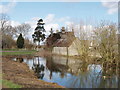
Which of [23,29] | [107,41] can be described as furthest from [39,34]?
[107,41]

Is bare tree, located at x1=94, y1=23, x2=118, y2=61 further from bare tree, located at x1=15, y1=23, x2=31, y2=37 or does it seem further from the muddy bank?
bare tree, located at x1=15, y1=23, x2=31, y2=37

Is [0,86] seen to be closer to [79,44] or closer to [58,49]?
[79,44]

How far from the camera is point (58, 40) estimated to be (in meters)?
41.9

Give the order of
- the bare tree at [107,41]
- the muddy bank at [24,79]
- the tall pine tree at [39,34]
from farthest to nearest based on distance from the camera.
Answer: the tall pine tree at [39,34] → the bare tree at [107,41] → the muddy bank at [24,79]

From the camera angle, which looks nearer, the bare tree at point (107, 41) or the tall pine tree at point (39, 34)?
the bare tree at point (107, 41)

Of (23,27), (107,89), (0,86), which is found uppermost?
(23,27)

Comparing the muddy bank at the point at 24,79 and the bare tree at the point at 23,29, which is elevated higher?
the bare tree at the point at 23,29

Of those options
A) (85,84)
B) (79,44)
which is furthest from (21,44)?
(85,84)

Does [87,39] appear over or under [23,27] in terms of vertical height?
under

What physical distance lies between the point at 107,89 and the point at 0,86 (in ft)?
19.1

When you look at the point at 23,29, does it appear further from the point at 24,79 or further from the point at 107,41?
the point at 24,79

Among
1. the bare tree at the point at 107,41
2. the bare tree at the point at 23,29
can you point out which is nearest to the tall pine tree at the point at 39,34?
the bare tree at the point at 23,29

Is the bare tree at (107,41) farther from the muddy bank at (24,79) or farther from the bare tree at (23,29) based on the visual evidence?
the bare tree at (23,29)

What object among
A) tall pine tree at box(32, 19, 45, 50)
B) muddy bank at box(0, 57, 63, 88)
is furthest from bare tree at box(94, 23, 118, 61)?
tall pine tree at box(32, 19, 45, 50)
